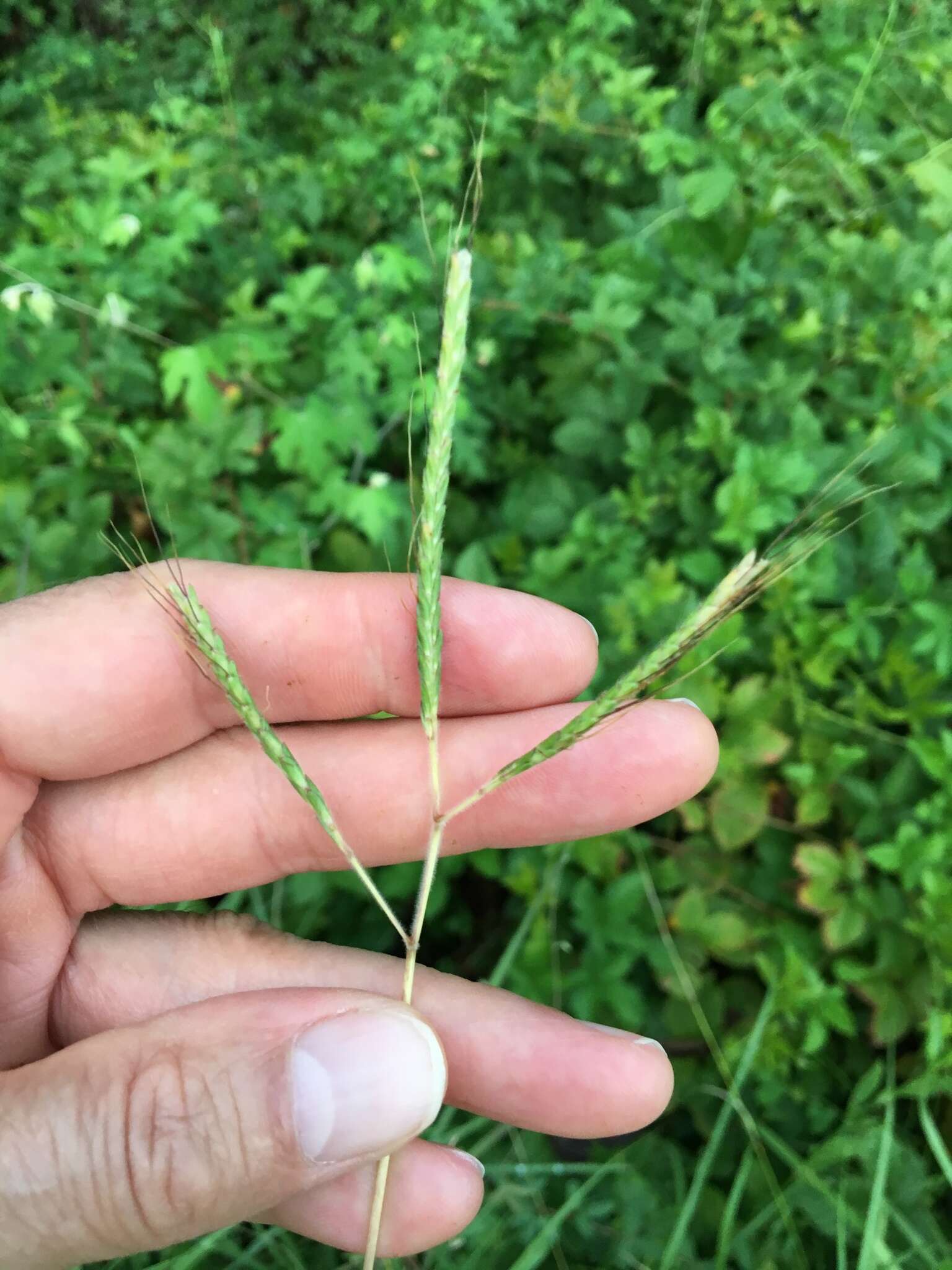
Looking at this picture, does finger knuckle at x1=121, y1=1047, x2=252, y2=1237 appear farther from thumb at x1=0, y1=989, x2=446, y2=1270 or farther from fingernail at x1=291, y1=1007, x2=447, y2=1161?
fingernail at x1=291, y1=1007, x2=447, y2=1161

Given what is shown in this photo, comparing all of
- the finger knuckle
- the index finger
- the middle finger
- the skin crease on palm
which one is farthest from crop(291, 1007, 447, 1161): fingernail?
the index finger

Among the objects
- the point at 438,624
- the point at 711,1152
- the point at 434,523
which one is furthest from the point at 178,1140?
the point at 711,1152

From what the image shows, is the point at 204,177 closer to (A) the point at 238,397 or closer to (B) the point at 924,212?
(A) the point at 238,397

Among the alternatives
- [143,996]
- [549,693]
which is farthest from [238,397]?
[143,996]

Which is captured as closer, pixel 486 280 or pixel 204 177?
pixel 486 280

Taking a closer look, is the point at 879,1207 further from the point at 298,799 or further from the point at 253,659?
the point at 253,659
